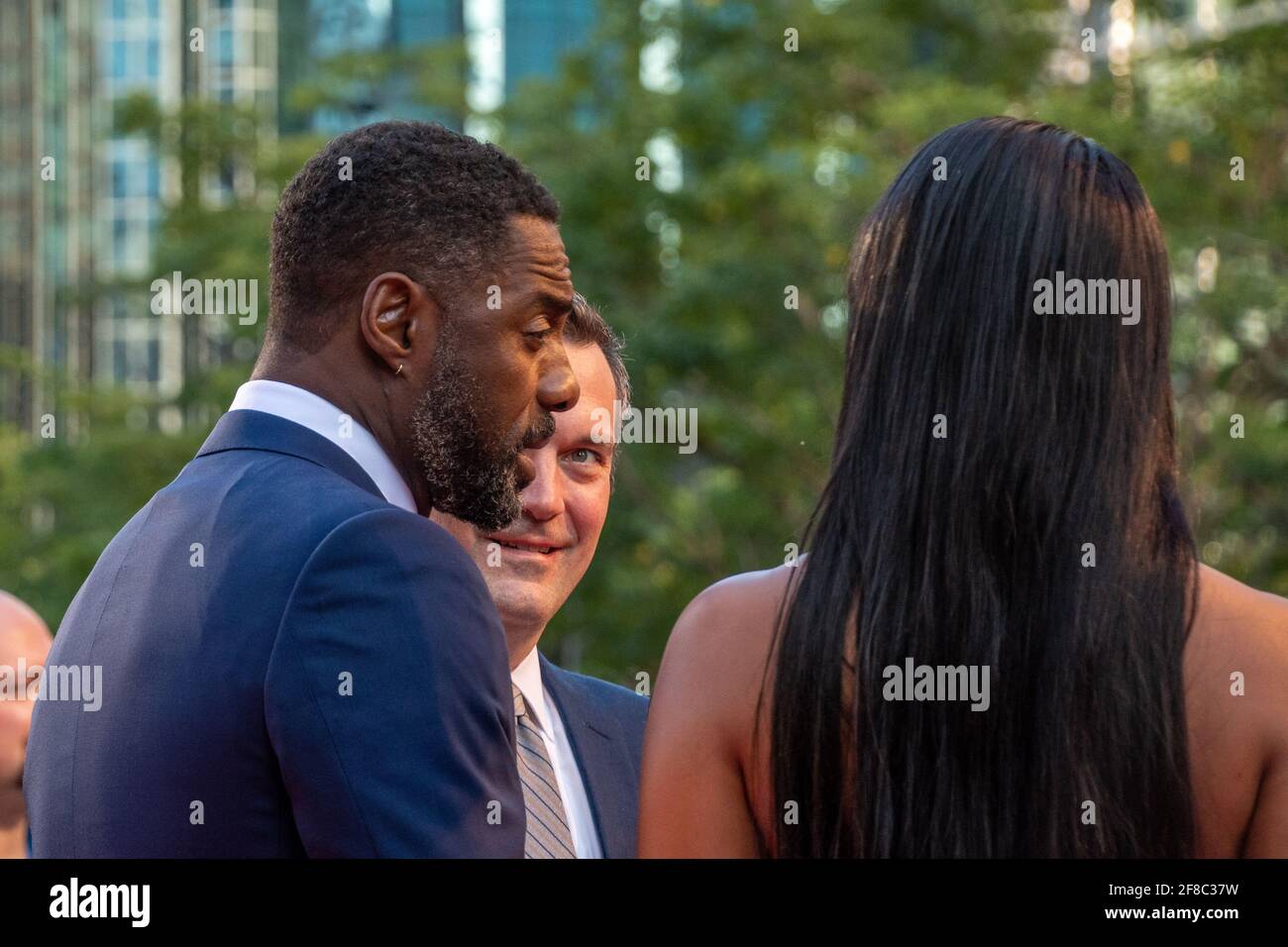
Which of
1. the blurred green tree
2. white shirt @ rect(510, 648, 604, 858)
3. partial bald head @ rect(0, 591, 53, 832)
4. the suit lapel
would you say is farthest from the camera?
A: the blurred green tree

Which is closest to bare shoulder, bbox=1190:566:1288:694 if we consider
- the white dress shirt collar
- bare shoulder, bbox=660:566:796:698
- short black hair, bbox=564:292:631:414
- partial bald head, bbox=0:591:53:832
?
bare shoulder, bbox=660:566:796:698

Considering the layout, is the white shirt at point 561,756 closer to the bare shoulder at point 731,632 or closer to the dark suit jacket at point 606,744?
the dark suit jacket at point 606,744

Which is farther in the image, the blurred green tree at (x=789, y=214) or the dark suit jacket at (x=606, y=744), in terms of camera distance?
the blurred green tree at (x=789, y=214)

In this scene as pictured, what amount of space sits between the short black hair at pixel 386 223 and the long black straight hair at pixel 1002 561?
0.54 m

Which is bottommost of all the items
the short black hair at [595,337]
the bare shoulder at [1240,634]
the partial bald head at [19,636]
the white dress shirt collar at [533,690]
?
the white dress shirt collar at [533,690]

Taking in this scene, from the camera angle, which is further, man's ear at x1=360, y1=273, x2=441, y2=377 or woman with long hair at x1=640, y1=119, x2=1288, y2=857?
man's ear at x1=360, y1=273, x2=441, y2=377

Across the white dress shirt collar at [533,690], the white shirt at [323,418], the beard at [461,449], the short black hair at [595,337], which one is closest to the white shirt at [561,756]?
the white dress shirt collar at [533,690]

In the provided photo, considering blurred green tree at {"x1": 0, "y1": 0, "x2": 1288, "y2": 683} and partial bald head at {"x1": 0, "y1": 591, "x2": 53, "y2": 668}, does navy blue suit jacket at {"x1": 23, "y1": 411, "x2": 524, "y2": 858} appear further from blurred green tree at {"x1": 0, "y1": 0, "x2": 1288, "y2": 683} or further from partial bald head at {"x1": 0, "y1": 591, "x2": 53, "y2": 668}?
blurred green tree at {"x1": 0, "y1": 0, "x2": 1288, "y2": 683}

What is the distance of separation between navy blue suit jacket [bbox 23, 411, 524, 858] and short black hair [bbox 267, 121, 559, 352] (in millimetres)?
288

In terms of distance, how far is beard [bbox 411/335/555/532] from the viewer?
7.45ft

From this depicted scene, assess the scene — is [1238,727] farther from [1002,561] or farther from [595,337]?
[595,337]

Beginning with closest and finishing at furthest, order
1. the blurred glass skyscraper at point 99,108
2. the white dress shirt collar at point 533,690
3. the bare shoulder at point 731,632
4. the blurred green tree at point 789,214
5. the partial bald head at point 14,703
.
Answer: the bare shoulder at point 731,632, the white dress shirt collar at point 533,690, the partial bald head at point 14,703, the blurred green tree at point 789,214, the blurred glass skyscraper at point 99,108

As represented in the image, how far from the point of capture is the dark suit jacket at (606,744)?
3.05 metres
